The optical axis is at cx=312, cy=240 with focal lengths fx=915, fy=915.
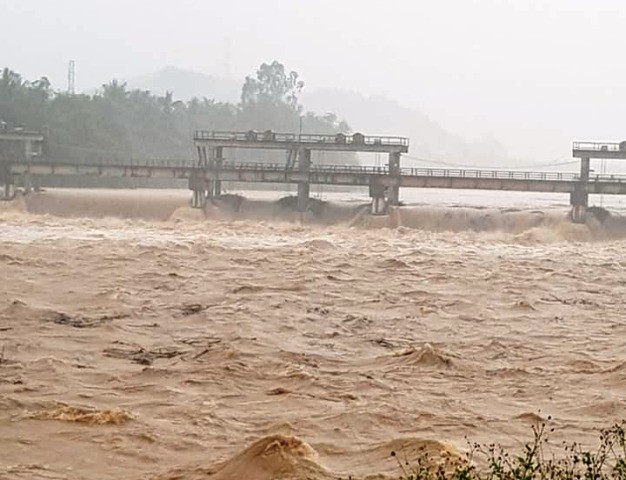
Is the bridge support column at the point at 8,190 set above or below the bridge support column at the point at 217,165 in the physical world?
below

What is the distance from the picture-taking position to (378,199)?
41031mm

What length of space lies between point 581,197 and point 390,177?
8413 millimetres

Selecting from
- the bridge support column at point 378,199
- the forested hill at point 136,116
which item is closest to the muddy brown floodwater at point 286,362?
the bridge support column at point 378,199

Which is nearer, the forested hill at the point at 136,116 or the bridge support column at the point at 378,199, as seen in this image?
the bridge support column at the point at 378,199

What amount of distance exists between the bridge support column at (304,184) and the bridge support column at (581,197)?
11.8m

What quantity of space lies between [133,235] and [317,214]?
1074 centimetres

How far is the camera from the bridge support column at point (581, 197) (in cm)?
3880

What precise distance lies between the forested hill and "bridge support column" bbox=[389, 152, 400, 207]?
97.8ft

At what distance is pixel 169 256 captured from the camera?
26.3 m

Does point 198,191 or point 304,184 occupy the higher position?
point 304,184

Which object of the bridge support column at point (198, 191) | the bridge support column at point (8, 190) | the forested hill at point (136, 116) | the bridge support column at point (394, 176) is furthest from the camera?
the forested hill at point (136, 116)

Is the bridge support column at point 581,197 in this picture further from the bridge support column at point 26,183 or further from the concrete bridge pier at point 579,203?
the bridge support column at point 26,183

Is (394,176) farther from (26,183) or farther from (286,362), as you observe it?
(286,362)

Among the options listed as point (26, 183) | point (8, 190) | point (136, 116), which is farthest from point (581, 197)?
point (136, 116)
